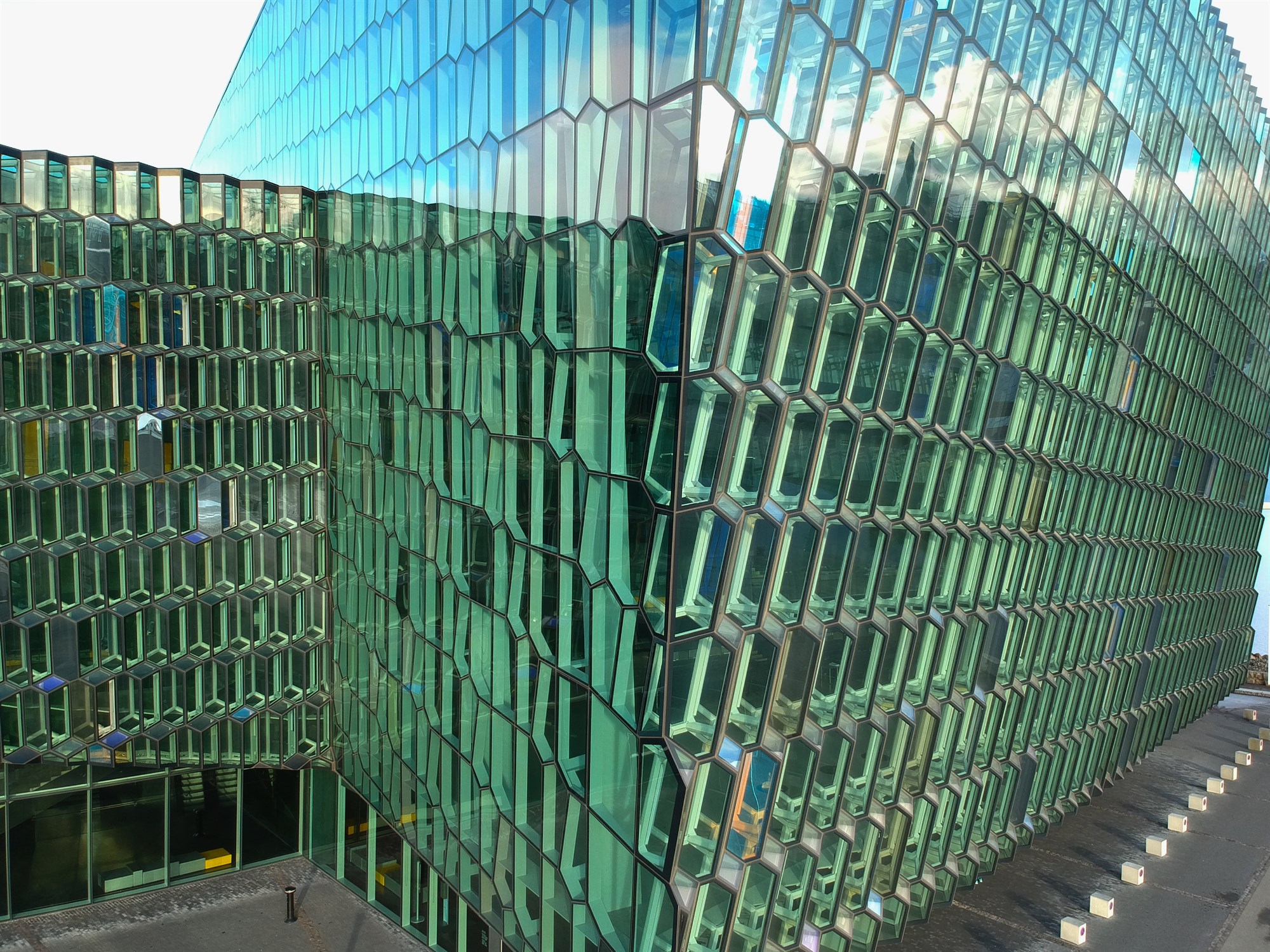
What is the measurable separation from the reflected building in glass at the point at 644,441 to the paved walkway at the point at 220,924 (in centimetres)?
69

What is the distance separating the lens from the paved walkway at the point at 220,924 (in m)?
14.9

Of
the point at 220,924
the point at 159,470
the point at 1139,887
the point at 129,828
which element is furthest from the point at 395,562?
the point at 1139,887

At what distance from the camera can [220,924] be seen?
51.5ft

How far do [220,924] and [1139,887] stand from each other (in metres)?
16.0

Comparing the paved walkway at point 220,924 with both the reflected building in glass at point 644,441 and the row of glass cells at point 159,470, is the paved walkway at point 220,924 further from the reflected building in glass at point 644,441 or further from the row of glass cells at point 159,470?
the row of glass cells at point 159,470

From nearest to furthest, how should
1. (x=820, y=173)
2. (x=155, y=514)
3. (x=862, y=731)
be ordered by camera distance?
1. (x=820, y=173)
2. (x=862, y=731)
3. (x=155, y=514)

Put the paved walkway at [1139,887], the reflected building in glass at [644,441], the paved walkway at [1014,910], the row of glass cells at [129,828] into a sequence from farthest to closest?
the row of glass cells at [129,828] → the paved walkway at [1014,910] → the paved walkway at [1139,887] → the reflected building in glass at [644,441]

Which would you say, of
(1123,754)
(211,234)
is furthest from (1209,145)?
(211,234)

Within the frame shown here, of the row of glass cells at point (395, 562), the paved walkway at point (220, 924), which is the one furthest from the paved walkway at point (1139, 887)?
the paved walkway at point (220, 924)

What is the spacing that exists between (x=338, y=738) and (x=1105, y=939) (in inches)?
523

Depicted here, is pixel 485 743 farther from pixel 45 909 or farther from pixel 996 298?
pixel 45 909

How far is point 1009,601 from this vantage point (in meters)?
14.1

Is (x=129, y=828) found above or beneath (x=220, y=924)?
above

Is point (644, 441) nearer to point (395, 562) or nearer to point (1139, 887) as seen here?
point (395, 562)
